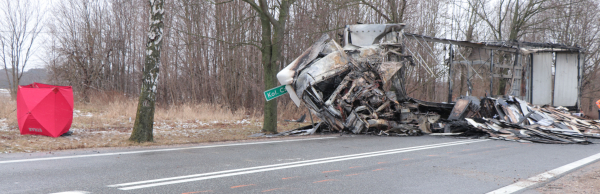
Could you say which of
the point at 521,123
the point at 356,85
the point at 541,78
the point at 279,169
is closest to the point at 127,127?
the point at 356,85

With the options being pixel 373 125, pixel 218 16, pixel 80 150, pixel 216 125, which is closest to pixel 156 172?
pixel 80 150

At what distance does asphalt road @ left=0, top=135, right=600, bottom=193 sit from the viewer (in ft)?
15.3

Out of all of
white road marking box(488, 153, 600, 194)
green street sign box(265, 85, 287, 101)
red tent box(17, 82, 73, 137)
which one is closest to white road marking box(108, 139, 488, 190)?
white road marking box(488, 153, 600, 194)

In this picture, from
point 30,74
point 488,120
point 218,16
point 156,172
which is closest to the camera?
point 156,172

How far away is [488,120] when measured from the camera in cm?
1285

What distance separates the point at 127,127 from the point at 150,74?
4633 mm

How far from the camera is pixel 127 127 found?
13172mm

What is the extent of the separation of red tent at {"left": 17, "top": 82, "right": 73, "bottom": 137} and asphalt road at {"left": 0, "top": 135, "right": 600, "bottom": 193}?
290 cm

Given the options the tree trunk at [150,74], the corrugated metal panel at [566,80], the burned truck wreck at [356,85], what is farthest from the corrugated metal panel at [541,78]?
the tree trunk at [150,74]

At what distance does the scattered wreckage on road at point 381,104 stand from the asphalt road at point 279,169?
292 cm

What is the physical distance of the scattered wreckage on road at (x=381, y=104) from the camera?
11500mm

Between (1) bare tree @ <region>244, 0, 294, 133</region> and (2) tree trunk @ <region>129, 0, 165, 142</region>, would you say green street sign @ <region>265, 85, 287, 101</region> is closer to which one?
(1) bare tree @ <region>244, 0, 294, 133</region>

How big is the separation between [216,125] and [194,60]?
778 cm

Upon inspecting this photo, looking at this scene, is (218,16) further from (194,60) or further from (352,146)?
(352,146)
